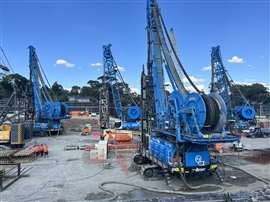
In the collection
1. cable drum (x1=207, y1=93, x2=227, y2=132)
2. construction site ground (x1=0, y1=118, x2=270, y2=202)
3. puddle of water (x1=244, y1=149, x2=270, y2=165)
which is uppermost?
cable drum (x1=207, y1=93, x2=227, y2=132)

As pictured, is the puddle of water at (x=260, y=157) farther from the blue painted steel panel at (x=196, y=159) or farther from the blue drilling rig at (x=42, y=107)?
the blue drilling rig at (x=42, y=107)

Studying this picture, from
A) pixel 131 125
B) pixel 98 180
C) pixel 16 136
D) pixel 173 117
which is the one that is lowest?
pixel 98 180

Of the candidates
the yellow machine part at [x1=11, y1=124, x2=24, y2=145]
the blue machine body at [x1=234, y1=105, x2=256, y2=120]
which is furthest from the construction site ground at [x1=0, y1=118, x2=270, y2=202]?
the blue machine body at [x1=234, y1=105, x2=256, y2=120]

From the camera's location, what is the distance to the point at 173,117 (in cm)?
1108

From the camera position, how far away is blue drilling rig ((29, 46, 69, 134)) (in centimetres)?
3134

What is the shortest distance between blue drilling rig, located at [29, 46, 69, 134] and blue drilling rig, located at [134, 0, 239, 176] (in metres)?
19.5

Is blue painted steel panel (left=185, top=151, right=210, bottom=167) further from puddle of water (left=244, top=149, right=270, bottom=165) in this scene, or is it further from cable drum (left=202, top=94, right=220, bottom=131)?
puddle of water (left=244, top=149, right=270, bottom=165)

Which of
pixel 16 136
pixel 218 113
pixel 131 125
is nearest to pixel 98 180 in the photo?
pixel 218 113

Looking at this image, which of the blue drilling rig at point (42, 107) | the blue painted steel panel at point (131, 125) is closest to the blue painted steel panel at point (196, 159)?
the blue painted steel panel at point (131, 125)

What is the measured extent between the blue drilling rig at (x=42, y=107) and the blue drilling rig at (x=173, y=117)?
19.5 metres

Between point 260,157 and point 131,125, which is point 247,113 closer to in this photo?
point 131,125

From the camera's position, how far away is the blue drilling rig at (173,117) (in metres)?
9.35

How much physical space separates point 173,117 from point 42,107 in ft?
82.0

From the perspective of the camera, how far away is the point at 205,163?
1026cm
